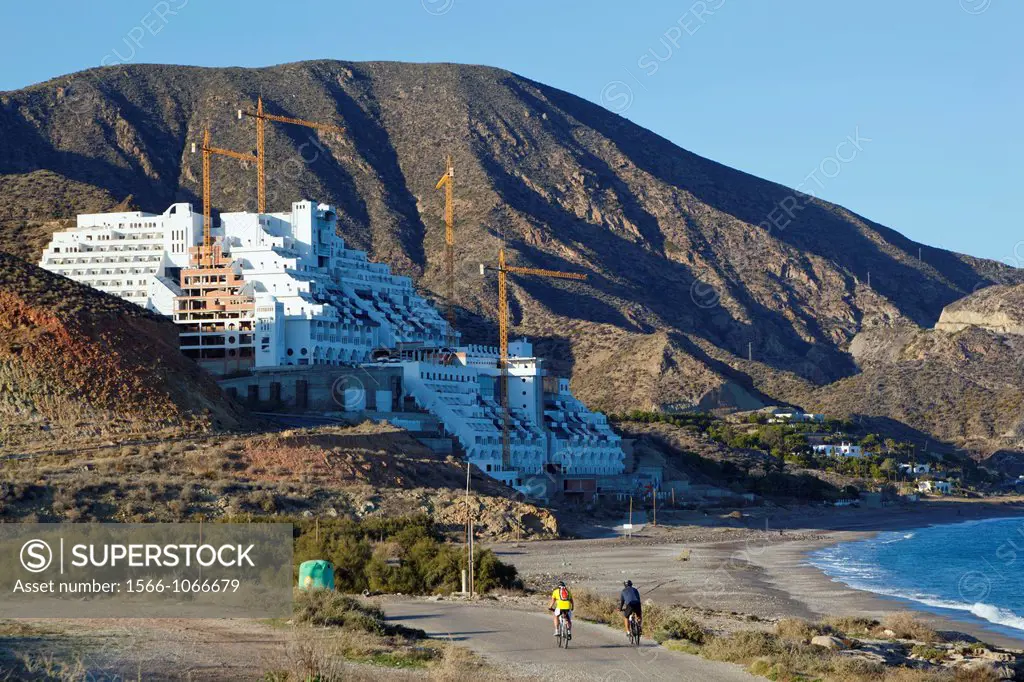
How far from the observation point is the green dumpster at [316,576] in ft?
122

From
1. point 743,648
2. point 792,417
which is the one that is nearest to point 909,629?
point 743,648

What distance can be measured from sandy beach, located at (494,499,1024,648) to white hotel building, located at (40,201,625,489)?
13.2 metres

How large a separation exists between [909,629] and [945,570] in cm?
3148

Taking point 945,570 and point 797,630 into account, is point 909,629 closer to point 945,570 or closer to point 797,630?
point 797,630

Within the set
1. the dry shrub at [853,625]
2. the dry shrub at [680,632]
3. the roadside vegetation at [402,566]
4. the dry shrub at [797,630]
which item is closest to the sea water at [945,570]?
the dry shrub at [853,625]

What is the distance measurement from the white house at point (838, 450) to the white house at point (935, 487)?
10.1 meters

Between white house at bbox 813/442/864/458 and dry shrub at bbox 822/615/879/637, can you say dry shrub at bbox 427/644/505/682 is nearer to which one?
dry shrub at bbox 822/615/879/637

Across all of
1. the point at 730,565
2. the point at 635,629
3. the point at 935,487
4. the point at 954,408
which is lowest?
the point at 730,565

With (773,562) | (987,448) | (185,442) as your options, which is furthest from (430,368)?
(987,448)

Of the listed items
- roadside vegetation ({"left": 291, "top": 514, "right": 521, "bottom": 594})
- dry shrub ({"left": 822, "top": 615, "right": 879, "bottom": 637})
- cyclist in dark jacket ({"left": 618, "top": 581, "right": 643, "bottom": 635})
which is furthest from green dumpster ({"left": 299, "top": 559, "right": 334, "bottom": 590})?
dry shrub ({"left": 822, "top": 615, "right": 879, "bottom": 637})

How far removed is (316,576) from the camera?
1487 inches

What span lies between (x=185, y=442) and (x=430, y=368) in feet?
91.5

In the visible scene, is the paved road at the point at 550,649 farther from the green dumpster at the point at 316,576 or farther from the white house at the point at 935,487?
the white house at the point at 935,487

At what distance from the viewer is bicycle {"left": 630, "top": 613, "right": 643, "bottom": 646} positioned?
31.5m
